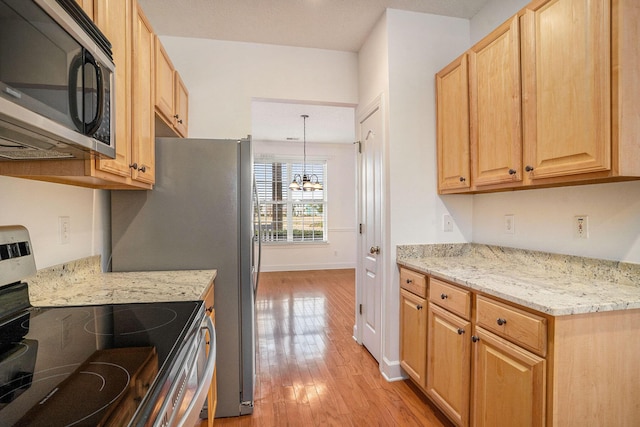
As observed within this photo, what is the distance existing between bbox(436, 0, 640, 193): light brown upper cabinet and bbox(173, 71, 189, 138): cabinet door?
205 centimetres

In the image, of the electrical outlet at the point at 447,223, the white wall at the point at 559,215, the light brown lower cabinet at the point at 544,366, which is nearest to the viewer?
the light brown lower cabinet at the point at 544,366

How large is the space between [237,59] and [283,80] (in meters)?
0.44

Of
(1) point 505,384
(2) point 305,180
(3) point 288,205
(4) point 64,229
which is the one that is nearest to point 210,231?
(4) point 64,229

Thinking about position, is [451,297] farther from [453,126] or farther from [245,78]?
[245,78]

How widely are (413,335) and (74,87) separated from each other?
2.17 meters

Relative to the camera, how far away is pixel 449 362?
1751 mm

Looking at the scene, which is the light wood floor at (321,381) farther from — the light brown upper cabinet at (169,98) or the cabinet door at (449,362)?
the light brown upper cabinet at (169,98)

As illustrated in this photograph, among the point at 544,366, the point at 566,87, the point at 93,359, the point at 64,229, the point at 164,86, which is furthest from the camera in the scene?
the point at 164,86

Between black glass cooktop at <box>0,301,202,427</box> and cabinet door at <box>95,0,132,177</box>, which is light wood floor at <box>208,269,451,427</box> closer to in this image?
black glass cooktop at <box>0,301,202,427</box>

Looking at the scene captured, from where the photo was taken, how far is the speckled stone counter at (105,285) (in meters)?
1.35

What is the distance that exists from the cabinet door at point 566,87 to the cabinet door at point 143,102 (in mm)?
1965

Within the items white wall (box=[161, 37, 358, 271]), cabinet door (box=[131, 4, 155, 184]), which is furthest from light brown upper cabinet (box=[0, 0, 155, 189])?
white wall (box=[161, 37, 358, 271])

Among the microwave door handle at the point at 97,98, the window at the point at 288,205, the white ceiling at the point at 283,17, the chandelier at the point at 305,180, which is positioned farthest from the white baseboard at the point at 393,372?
the window at the point at 288,205

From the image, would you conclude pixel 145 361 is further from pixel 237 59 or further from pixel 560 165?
pixel 237 59
